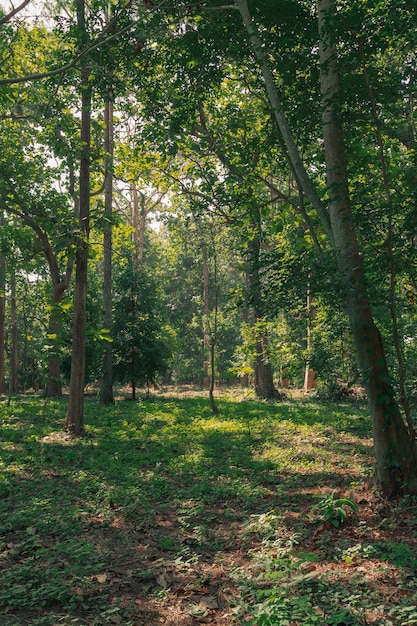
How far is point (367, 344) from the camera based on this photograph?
5676 mm

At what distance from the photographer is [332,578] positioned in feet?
12.7

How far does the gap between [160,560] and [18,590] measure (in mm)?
1314

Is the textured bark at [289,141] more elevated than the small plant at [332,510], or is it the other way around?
the textured bark at [289,141]

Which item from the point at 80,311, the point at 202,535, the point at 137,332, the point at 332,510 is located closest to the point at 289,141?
the point at 332,510

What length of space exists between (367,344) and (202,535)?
290 cm

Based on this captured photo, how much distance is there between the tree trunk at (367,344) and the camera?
548cm

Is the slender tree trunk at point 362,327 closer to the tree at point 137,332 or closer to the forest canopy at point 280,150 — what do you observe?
the forest canopy at point 280,150

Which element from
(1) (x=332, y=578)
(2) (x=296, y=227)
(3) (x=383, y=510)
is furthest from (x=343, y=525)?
(2) (x=296, y=227)

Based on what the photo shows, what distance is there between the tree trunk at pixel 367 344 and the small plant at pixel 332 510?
1.76ft

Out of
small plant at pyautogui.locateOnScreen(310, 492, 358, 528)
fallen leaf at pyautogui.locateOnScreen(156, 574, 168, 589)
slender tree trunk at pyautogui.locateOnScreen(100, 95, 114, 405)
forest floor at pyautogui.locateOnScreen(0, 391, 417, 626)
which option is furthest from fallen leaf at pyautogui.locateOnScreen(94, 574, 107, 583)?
slender tree trunk at pyautogui.locateOnScreen(100, 95, 114, 405)

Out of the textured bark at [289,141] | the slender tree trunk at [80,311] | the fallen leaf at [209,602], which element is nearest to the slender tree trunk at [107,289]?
the slender tree trunk at [80,311]

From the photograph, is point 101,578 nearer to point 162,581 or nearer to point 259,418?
point 162,581

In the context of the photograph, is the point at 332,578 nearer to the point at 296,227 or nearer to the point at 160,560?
the point at 160,560

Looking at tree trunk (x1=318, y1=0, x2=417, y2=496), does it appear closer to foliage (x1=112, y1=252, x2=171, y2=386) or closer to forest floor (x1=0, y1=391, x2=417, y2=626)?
forest floor (x1=0, y1=391, x2=417, y2=626)
